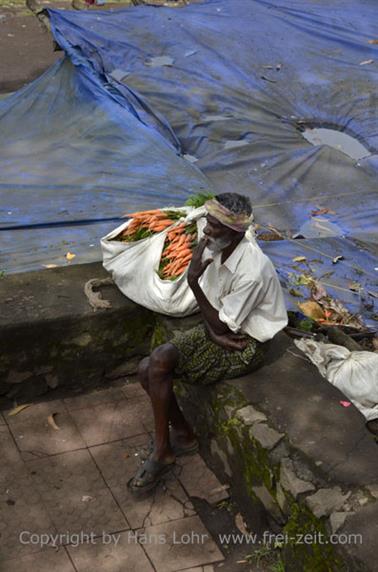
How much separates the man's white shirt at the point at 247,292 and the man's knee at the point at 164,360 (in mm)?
287

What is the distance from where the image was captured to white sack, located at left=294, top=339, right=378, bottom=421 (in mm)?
4902

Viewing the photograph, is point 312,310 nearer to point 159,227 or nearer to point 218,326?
point 159,227

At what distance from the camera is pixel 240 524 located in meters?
4.54

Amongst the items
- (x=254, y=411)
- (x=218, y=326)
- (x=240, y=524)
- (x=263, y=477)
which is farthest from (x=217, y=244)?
(x=240, y=524)

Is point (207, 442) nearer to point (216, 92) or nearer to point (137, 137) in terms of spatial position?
point (137, 137)

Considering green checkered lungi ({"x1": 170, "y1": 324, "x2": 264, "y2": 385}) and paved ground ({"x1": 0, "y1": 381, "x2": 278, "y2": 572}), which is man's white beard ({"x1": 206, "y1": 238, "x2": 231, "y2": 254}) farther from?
paved ground ({"x1": 0, "y1": 381, "x2": 278, "y2": 572})

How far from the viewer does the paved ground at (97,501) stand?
432 centimetres

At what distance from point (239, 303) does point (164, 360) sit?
0.45 metres

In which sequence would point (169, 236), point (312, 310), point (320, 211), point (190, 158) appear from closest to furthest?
point (169, 236), point (312, 310), point (320, 211), point (190, 158)

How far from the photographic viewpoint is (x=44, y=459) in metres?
4.84

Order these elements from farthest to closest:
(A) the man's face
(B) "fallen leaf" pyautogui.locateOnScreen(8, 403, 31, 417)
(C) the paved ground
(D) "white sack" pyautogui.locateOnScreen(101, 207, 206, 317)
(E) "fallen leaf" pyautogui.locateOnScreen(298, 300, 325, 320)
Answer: (E) "fallen leaf" pyautogui.locateOnScreen(298, 300, 325, 320) < (B) "fallen leaf" pyautogui.locateOnScreen(8, 403, 31, 417) < (D) "white sack" pyautogui.locateOnScreen(101, 207, 206, 317) < (A) the man's face < (C) the paved ground

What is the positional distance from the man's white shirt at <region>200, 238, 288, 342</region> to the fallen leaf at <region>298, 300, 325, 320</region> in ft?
3.35

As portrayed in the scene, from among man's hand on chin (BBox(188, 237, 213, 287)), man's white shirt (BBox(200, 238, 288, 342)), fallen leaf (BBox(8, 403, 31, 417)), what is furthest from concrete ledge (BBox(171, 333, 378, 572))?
fallen leaf (BBox(8, 403, 31, 417))

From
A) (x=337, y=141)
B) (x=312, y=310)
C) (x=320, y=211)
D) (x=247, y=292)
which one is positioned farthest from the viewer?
(x=337, y=141)
